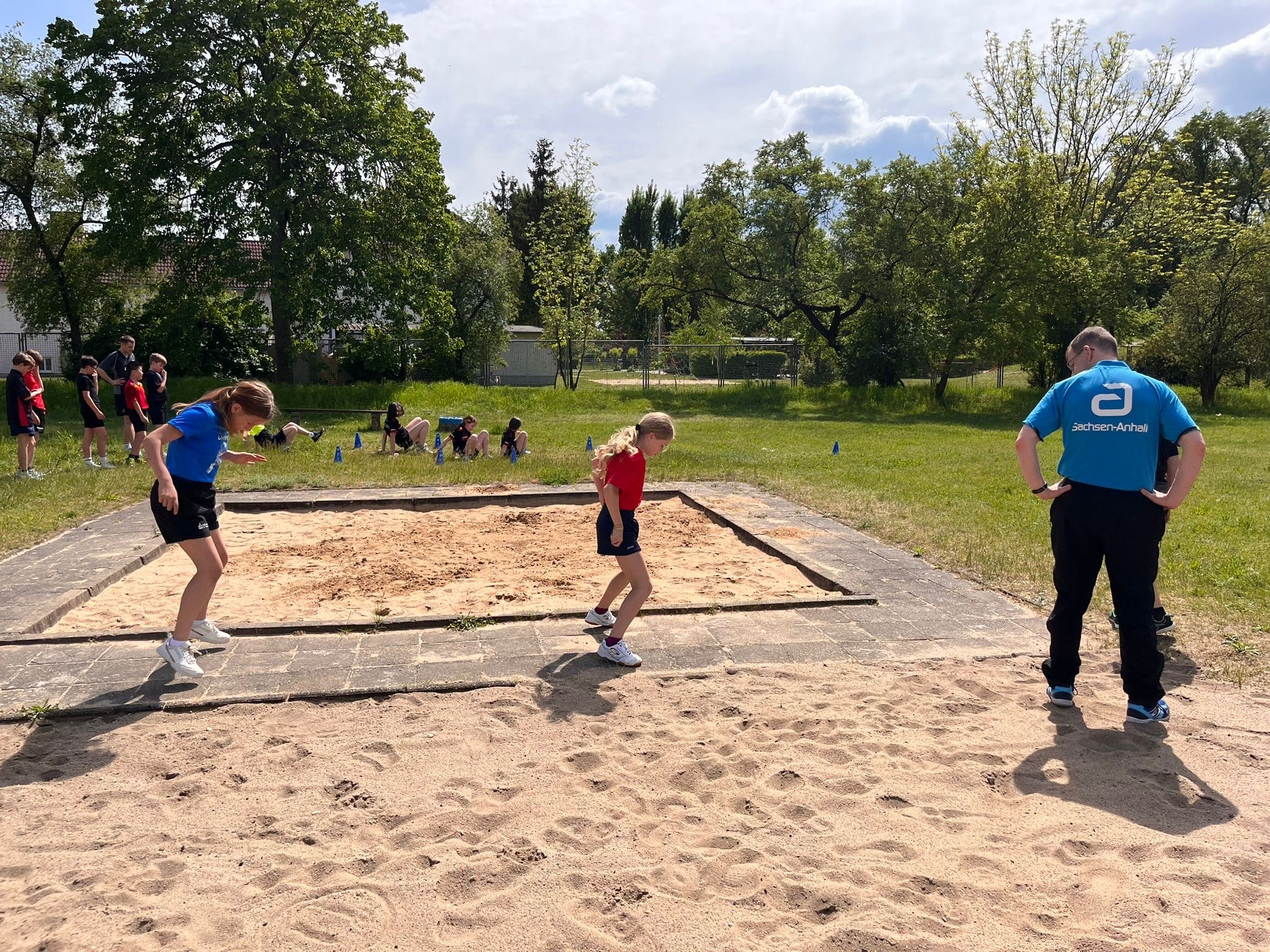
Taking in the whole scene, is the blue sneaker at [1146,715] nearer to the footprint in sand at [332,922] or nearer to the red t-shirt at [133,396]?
the footprint in sand at [332,922]

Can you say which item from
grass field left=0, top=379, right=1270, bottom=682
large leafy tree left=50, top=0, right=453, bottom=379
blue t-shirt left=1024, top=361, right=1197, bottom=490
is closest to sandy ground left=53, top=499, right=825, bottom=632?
grass field left=0, top=379, right=1270, bottom=682

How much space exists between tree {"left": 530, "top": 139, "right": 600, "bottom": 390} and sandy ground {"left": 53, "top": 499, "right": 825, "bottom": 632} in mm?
23607

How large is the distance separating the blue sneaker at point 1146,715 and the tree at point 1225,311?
99.8ft

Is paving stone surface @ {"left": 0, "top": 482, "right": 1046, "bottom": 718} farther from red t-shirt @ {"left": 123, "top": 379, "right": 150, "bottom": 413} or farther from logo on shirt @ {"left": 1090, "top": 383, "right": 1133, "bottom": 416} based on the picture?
red t-shirt @ {"left": 123, "top": 379, "right": 150, "bottom": 413}

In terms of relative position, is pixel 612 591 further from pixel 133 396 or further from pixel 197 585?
pixel 133 396

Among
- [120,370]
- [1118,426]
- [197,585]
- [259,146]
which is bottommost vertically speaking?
[197,585]

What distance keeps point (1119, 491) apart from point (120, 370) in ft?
44.6

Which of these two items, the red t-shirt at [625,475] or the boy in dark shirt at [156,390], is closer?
the red t-shirt at [625,475]

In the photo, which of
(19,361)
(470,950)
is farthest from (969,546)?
(19,361)

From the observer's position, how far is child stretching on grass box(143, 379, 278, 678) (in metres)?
5.27

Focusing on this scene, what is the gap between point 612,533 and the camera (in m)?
5.65

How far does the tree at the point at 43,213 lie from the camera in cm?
2461

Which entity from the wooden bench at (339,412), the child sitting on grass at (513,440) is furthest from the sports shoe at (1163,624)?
the wooden bench at (339,412)

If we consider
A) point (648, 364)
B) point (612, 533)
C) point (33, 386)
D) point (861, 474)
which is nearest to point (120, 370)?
point (33, 386)
